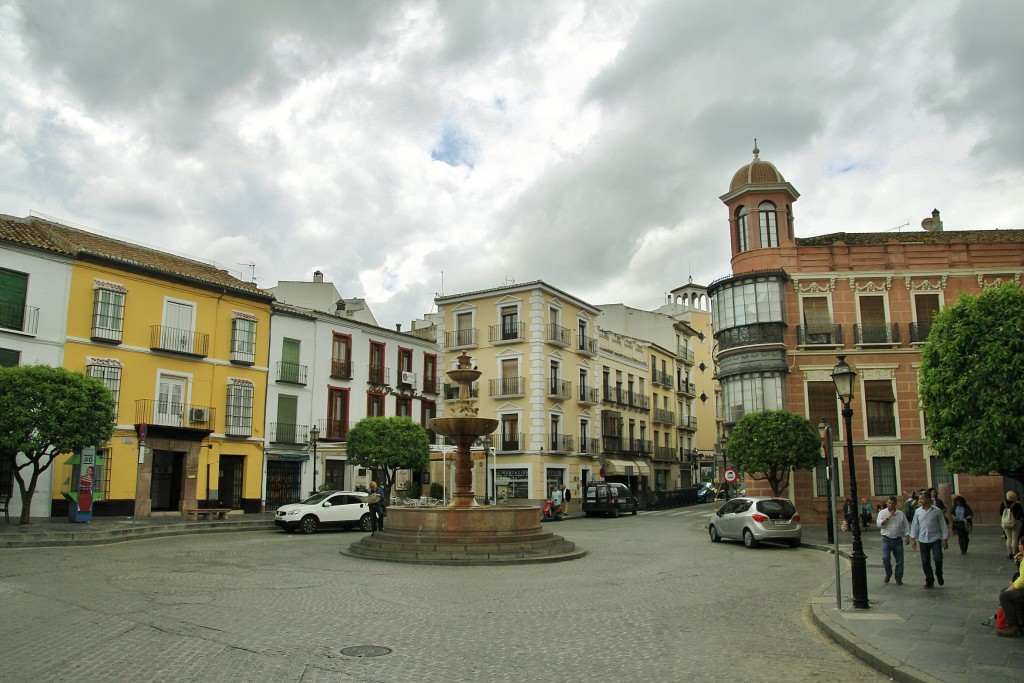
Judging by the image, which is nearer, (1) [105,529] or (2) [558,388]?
(1) [105,529]

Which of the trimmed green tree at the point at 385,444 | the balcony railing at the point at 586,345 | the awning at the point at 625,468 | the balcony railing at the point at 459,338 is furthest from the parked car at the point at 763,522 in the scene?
the balcony railing at the point at 459,338

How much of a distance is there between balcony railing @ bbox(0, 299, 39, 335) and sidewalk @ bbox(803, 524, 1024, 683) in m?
26.0

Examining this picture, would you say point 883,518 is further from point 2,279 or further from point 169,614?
point 2,279

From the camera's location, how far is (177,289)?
31578 millimetres

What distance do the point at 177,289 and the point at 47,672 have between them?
2664 centimetres

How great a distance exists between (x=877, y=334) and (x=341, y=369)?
80.1 ft

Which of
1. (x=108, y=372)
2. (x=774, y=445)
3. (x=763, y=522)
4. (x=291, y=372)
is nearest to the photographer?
(x=763, y=522)

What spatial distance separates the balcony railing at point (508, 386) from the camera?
42.1 m

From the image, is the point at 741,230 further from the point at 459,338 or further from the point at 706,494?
the point at 706,494

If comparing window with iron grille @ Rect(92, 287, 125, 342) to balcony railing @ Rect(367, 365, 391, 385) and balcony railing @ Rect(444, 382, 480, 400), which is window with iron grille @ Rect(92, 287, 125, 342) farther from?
balcony railing @ Rect(444, 382, 480, 400)

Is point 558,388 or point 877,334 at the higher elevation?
point 877,334

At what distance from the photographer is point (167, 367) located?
3095cm

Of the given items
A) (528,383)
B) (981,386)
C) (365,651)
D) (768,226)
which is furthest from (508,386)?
(365,651)

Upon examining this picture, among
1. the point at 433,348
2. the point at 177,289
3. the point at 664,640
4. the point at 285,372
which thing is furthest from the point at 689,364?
the point at 664,640
